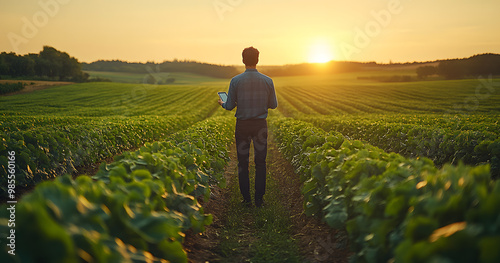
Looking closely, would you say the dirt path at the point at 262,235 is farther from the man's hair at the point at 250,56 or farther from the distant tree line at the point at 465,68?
the distant tree line at the point at 465,68

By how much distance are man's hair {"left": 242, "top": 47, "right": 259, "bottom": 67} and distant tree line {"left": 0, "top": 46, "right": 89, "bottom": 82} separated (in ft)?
275

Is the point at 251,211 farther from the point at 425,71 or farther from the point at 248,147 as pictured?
the point at 425,71

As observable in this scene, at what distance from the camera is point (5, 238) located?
2283 millimetres

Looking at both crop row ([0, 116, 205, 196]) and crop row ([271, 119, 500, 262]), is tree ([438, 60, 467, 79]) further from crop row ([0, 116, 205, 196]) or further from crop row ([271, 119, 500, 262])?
crop row ([271, 119, 500, 262])

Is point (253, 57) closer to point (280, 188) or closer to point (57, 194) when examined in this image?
point (280, 188)

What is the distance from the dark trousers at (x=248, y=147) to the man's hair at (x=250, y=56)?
106cm

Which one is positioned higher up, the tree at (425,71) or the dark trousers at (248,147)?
the tree at (425,71)

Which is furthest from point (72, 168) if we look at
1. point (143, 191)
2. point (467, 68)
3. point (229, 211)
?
point (467, 68)

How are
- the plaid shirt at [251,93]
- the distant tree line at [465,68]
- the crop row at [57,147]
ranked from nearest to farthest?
the plaid shirt at [251,93], the crop row at [57,147], the distant tree line at [465,68]

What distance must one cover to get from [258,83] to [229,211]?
2.41 metres

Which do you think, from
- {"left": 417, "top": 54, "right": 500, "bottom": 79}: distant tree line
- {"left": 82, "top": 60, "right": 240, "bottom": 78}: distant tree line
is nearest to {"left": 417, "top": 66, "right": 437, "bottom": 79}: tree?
{"left": 417, "top": 54, "right": 500, "bottom": 79}: distant tree line

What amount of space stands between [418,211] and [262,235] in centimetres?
310

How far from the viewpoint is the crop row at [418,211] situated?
2064 millimetres

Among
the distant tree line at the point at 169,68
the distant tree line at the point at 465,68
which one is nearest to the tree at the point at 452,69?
the distant tree line at the point at 465,68
